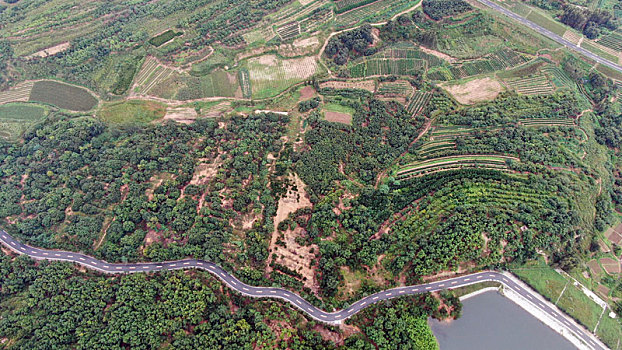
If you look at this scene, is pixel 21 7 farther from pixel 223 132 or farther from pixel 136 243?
pixel 136 243

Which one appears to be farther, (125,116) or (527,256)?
(125,116)

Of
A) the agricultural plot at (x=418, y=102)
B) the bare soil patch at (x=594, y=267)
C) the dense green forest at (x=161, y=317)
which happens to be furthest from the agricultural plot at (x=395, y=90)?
the bare soil patch at (x=594, y=267)

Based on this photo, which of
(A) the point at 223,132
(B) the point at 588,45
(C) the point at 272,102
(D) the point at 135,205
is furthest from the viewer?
(B) the point at 588,45

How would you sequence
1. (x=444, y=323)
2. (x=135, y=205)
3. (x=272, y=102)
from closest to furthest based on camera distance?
(x=444, y=323), (x=135, y=205), (x=272, y=102)

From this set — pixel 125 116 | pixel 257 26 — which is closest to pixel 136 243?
pixel 125 116

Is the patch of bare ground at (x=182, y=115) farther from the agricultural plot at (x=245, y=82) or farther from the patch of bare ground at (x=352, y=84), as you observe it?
the patch of bare ground at (x=352, y=84)

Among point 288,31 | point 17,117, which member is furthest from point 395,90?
point 17,117
